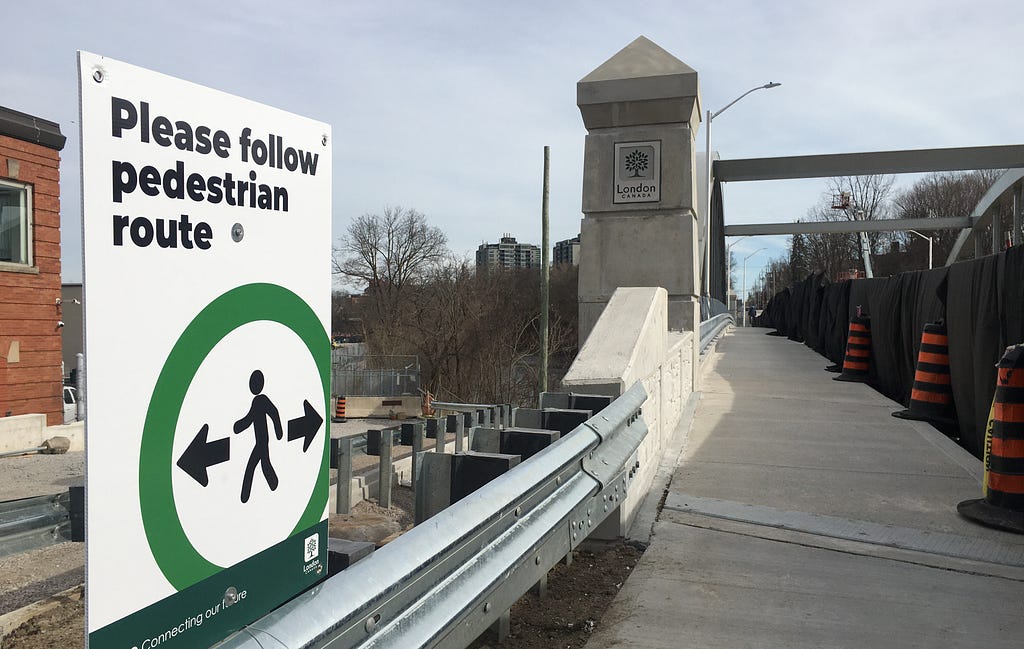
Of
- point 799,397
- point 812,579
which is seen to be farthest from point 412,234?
point 812,579

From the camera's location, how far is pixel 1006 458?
4.81 meters

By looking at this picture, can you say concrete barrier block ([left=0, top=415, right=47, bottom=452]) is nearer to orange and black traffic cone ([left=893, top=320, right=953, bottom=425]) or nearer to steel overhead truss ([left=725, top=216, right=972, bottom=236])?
orange and black traffic cone ([left=893, top=320, right=953, bottom=425])

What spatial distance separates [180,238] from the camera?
4.55ft

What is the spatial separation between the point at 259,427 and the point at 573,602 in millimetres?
2392

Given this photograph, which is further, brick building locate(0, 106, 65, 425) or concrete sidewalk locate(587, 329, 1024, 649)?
brick building locate(0, 106, 65, 425)

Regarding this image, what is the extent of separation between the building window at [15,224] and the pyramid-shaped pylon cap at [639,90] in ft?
40.9

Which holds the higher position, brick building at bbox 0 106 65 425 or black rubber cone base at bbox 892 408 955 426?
brick building at bbox 0 106 65 425

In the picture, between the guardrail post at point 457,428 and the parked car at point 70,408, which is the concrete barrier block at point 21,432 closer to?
the parked car at point 70,408

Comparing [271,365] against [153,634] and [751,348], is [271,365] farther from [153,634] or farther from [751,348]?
[751,348]

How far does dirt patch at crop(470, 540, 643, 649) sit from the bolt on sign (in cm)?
166

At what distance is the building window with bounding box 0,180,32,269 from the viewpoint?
15.2m

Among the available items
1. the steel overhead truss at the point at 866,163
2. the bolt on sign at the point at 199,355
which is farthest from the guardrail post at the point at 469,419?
the steel overhead truss at the point at 866,163

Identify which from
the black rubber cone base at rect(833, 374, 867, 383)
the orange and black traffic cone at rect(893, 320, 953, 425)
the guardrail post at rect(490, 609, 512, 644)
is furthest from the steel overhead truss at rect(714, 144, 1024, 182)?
the guardrail post at rect(490, 609, 512, 644)

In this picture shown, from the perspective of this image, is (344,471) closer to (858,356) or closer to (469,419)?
(469,419)
